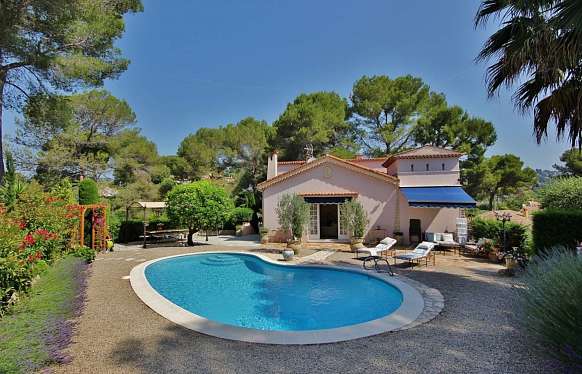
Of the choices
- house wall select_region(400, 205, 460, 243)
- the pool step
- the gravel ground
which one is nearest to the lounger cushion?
house wall select_region(400, 205, 460, 243)

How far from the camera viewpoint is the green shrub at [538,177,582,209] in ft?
72.5

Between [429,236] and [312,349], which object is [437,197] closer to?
[429,236]

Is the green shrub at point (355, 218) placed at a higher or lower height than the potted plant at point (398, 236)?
Answer: higher

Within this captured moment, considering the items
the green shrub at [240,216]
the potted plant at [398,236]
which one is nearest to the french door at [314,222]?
the potted plant at [398,236]

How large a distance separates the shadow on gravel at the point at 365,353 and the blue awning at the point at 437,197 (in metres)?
15.6

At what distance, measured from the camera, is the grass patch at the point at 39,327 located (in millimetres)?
5953

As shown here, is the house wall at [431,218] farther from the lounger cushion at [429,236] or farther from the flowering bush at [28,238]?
the flowering bush at [28,238]

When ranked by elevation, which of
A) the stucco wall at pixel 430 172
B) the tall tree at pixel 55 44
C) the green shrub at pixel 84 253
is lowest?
the green shrub at pixel 84 253

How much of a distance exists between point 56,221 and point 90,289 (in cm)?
440

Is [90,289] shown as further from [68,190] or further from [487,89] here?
[487,89]

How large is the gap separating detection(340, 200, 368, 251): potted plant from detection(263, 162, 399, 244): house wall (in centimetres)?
272

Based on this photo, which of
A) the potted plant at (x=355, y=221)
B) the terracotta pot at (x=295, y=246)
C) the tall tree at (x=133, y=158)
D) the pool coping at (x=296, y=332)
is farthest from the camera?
the tall tree at (x=133, y=158)

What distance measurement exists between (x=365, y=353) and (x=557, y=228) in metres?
14.5

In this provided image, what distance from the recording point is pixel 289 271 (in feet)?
65.3
